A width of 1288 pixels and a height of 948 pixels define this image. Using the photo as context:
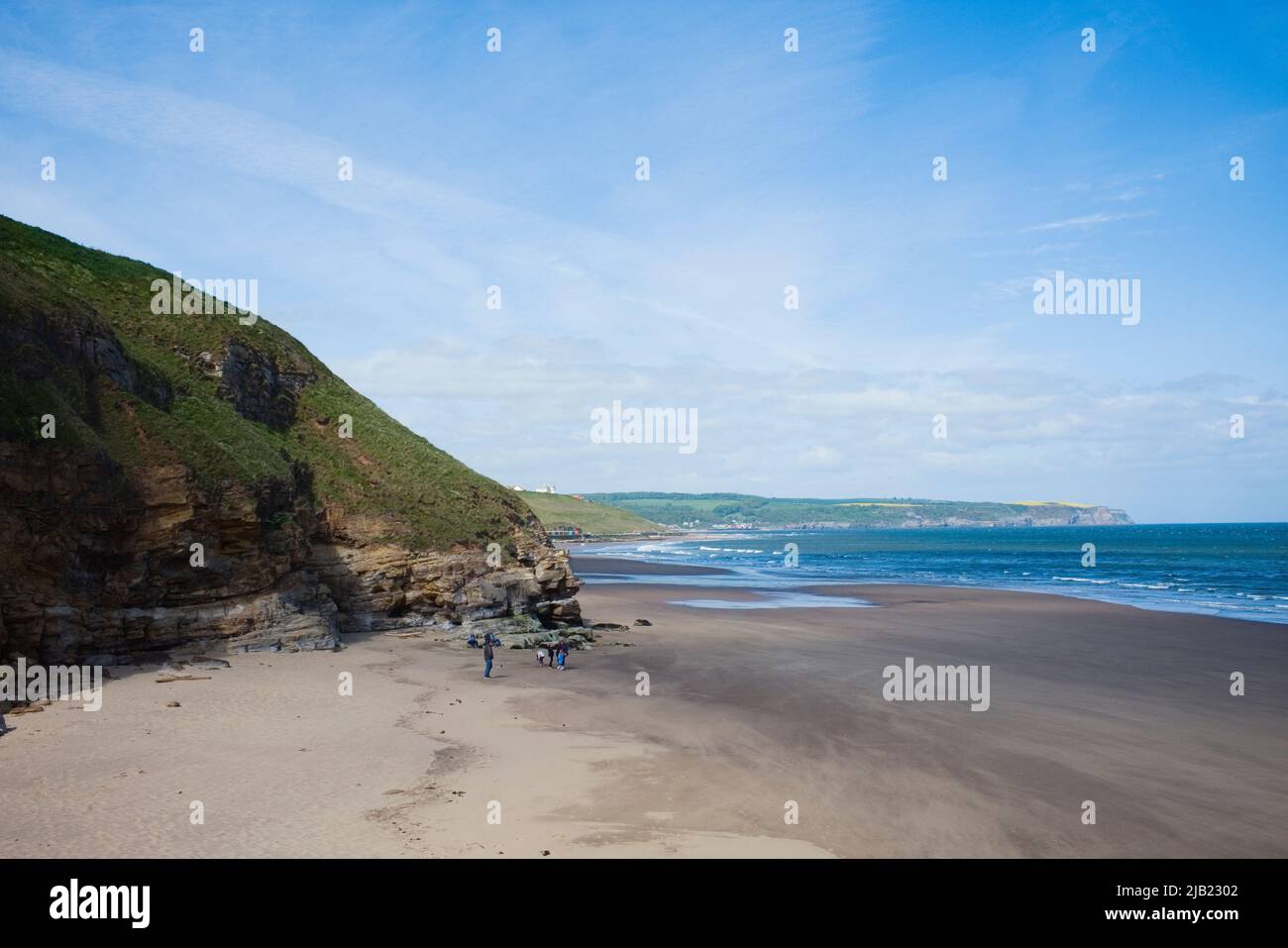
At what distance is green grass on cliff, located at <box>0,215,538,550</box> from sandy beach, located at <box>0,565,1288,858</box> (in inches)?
268

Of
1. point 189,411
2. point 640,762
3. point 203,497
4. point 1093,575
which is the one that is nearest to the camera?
point 640,762

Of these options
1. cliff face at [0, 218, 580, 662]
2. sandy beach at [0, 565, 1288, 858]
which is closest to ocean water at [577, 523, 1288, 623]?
cliff face at [0, 218, 580, 662]

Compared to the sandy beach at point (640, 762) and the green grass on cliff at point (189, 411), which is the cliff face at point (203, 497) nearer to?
the green grass on cliff at point (189, 411)

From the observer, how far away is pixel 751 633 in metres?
37.1

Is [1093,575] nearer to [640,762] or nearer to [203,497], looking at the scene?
[640,762]

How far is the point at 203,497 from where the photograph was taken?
25047mm

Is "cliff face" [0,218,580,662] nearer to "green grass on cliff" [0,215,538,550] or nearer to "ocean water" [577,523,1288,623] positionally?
"green grass on cliff" [0,215,538,550]

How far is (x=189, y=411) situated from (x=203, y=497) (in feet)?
19.0

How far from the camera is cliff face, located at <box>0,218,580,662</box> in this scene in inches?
851

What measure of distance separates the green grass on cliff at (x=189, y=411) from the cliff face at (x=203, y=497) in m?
0.08

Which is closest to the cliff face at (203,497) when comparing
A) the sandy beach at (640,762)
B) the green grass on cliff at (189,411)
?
the green grass on cliff at (189,411)

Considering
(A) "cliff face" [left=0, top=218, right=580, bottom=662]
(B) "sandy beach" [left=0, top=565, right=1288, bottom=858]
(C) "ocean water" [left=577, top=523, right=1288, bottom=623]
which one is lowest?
(C) "ocean water" [left=577, top=523, right=1288, bottom=623]

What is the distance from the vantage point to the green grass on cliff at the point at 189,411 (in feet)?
75.3

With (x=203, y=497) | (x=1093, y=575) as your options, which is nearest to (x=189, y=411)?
(x=203, y=497)
